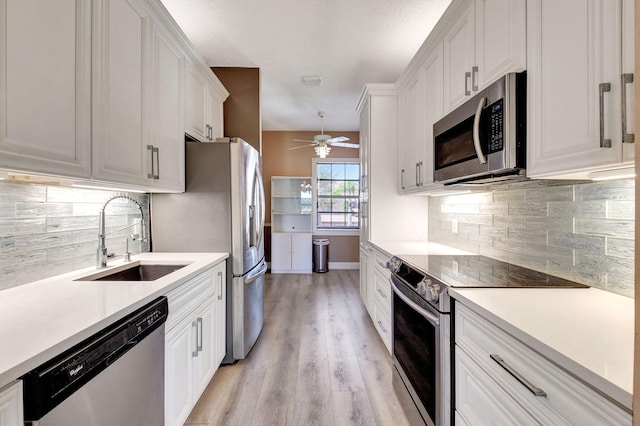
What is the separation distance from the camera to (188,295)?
5.42 feet

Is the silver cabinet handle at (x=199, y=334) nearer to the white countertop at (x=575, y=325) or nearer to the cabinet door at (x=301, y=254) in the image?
the white countertop at (x=575, y=325)

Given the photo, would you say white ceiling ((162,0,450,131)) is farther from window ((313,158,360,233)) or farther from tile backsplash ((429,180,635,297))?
window ((313,158,360,233))

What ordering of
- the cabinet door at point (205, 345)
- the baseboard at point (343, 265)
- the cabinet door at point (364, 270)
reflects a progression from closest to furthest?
the cabinet door at point (205, 345) → the cabinet door at point (364, 270) → the baseboard at point (343, 265)

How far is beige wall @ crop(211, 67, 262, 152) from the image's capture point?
3379 millimetres

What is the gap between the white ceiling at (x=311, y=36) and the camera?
236 cm

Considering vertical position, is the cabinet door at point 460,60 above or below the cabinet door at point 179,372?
above

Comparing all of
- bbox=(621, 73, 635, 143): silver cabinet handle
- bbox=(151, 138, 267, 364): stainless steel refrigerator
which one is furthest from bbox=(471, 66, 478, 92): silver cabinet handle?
bbox=(151, 138, 267, 364): stainless steel refrigerator

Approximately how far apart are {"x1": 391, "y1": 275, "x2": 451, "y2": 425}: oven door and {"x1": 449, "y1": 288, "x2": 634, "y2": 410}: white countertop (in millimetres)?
250

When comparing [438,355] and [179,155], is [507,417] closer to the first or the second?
[438,355]

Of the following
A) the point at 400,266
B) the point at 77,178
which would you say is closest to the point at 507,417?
the point at 400,266

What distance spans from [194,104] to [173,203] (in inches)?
32.9

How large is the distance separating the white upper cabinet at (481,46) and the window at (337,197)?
4.24m

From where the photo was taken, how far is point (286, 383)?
2.12m

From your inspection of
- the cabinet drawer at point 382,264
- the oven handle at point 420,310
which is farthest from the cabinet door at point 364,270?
the oven handle at point 420,310
